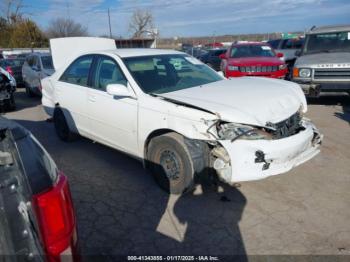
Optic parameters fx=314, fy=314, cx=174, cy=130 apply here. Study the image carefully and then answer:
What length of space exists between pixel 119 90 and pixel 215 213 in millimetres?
1809

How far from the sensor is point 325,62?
306 inches

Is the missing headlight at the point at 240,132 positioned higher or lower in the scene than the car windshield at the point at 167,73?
lower

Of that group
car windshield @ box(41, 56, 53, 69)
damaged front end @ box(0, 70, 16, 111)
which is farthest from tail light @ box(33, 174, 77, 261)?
car windshield @ box(41, 56, 53, 69)

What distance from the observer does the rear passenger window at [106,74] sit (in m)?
4.21

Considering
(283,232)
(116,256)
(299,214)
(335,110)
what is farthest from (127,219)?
(335,110)

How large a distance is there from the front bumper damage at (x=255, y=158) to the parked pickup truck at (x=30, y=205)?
1898 mm

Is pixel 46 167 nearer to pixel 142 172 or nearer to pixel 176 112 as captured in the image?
pixel 176 112

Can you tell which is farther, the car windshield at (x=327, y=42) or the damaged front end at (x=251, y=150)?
the car windshield at (x=327, y=42)

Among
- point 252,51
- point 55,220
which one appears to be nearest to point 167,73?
point 55,220

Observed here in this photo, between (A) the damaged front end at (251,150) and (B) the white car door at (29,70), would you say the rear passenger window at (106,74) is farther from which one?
(B) the white car door at (29,70)

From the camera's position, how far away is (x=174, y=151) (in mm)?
3520

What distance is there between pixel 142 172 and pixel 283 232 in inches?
84.3

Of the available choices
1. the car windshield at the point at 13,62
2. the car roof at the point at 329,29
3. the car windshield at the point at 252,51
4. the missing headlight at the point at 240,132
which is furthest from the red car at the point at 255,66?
the car windshield at the point at 13,62

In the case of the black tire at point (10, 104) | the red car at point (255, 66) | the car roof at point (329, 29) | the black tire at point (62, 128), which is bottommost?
the black tire at point (10, 104)
